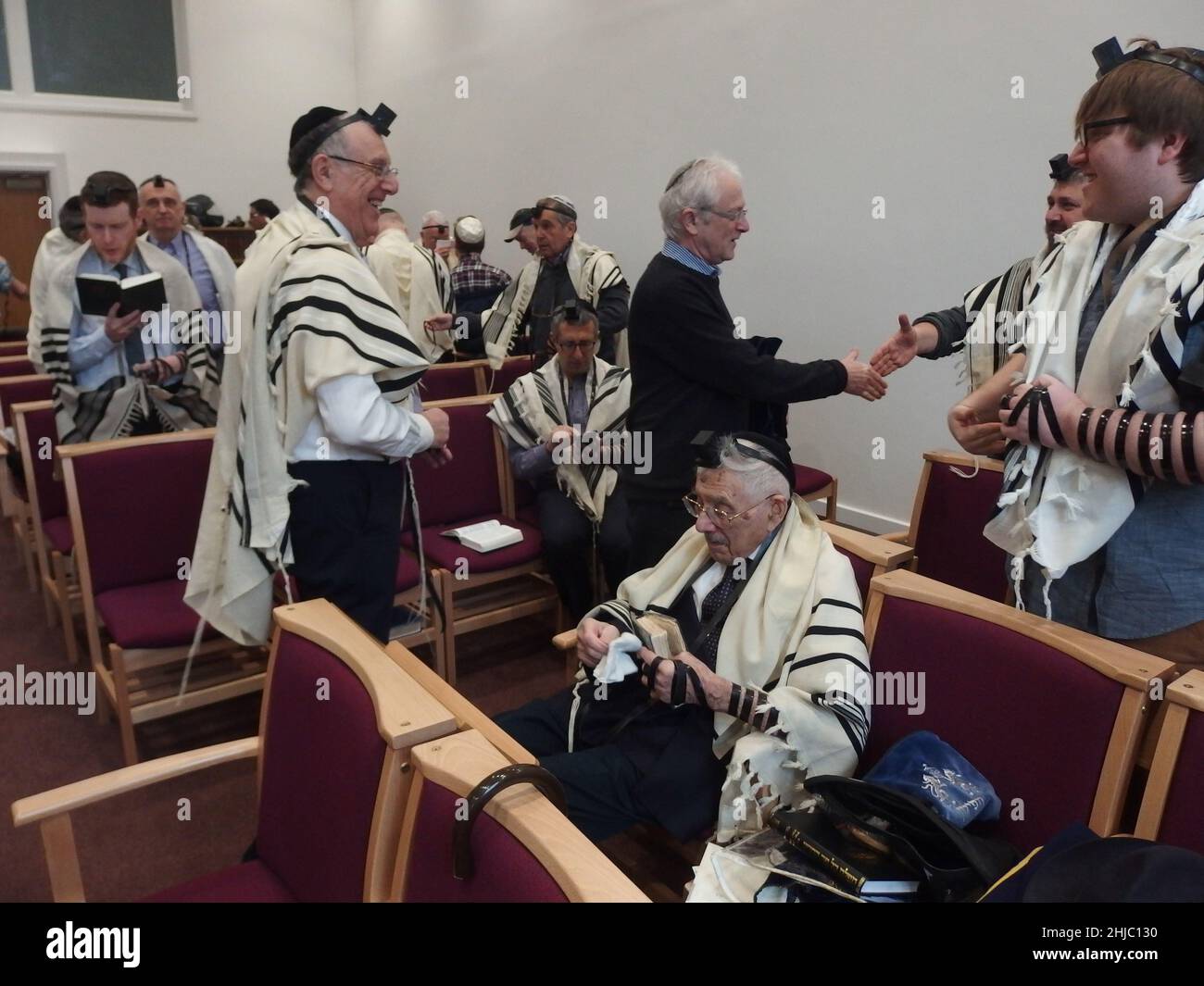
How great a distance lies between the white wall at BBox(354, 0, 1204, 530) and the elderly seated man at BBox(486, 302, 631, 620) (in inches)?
65.8

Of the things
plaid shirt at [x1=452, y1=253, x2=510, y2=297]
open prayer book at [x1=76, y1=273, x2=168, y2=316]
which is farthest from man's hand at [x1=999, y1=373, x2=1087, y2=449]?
plaid shirt at [x1=452, y1=253, x2=510, y2=297]

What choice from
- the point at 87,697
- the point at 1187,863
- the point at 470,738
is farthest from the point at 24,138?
the point at 1187,863

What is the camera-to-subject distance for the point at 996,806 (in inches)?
49.5

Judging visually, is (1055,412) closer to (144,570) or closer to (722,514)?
(722,514)

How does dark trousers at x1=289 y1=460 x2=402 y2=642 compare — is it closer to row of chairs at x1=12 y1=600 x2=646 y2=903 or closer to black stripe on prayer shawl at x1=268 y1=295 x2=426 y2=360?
black stripe on prayer shawl at x1=268 y1=295 x2=426 y2=360

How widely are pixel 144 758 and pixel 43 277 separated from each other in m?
1.73

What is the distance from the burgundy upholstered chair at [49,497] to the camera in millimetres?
2980

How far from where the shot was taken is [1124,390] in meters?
1.22

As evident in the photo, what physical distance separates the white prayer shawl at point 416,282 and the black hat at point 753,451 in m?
3.75

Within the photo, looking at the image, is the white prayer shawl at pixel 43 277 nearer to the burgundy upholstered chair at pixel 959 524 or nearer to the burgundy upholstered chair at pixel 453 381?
the burgundy upholstered chair at pixel 453 381

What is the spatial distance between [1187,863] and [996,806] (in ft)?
1.25

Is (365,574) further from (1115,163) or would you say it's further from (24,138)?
(24,138)

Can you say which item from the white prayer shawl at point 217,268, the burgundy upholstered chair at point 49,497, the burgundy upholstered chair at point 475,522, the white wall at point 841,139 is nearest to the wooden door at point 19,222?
the white wall at point 841,139

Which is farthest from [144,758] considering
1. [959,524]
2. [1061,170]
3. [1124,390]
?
[1061,170]
